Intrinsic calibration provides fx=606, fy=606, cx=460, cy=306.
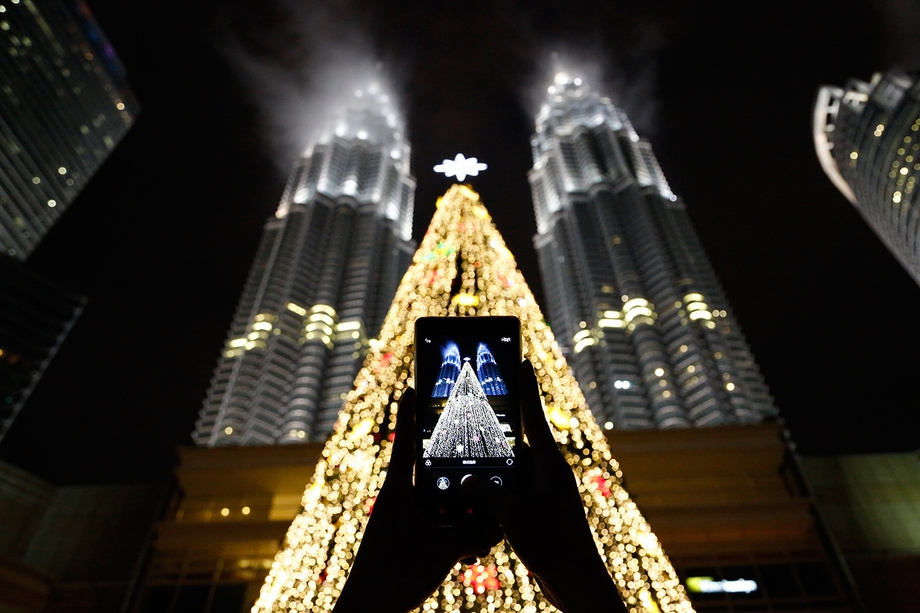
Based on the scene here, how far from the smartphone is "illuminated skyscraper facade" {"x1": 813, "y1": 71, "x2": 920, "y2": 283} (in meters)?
54.6

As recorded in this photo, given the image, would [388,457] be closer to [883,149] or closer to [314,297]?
[314,297]

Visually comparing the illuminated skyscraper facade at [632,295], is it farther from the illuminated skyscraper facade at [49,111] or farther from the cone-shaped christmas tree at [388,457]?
the illuminated skyscraper facade at [49,111]

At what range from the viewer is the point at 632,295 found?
45938 millimetres

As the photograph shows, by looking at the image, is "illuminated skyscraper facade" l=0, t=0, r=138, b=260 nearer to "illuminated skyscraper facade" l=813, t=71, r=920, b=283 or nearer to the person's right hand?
the person's right hand

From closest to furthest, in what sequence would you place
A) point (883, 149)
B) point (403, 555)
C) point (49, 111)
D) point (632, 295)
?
point (403, 555) → point (632, 295) → point (883, 149) → point (49, 111)

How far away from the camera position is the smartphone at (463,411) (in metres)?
1.72

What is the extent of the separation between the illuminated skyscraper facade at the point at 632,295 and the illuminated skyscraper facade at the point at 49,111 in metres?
54.0

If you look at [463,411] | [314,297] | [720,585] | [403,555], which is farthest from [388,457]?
[314,297]

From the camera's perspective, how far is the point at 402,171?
189 ft

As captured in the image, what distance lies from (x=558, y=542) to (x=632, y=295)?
46180 mm

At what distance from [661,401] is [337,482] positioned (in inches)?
1523

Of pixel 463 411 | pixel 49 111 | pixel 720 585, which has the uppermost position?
pixel 49 111

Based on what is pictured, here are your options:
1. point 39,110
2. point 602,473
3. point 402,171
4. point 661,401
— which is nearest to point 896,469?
point 602,473

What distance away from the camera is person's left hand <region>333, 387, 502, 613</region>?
61.2 inches
